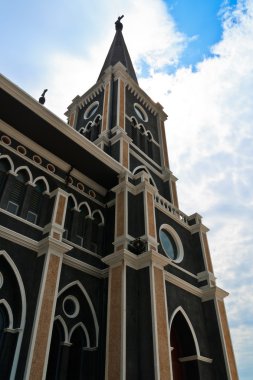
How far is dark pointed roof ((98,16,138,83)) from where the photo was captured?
83.4 feet

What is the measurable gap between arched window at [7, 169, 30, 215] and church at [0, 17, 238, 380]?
3cm

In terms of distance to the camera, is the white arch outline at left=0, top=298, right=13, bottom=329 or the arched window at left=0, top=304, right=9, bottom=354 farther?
the white arch outline at left=0, top=298, right=13, bottom=329

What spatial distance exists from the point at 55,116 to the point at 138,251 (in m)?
5.58

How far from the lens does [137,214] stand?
13.2 m

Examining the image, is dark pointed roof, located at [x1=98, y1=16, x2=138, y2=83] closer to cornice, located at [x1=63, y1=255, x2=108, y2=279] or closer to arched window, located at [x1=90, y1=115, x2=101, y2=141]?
arched window, located at [x1=90, y1=115, x2=101, y2=141]

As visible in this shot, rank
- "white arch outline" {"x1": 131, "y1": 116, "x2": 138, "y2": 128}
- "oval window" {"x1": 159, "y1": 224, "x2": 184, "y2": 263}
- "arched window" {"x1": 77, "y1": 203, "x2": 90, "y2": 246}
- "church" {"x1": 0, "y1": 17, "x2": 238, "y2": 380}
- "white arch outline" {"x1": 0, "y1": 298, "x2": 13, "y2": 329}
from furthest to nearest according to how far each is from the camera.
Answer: "white arch outline" {"x1": 131, "y1": 116, "x2": 138, "y2": 128}
"oval window" {"x1": 159, "y1": 224, "x2": 184, "y2": 263}
"arched window" {"x1": 77, "y1": 203, "x2": 90, "y2": 246}
"church" {"x1": 0, "y1": 17, "x2": 238, "y2": 380}
"white arch outline" {"x1": 0, "y1": 298, "x2": 13, "y2": 329}

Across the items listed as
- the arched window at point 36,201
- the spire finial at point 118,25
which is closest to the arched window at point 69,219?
the arched window at point 36,201

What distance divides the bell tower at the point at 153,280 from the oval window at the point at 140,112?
1.29 meters

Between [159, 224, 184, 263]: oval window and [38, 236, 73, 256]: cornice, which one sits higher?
[159, 224, 184, 263]: oval window

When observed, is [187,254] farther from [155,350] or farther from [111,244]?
[155,350]

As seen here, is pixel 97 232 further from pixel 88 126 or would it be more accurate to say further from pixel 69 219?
pixel 88 126

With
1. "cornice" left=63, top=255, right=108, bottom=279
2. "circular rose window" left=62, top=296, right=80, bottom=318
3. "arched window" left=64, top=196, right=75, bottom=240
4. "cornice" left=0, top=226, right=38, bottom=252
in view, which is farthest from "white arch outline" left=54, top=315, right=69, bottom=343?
"arched window" left=64, top=196, right=75, bottom=240

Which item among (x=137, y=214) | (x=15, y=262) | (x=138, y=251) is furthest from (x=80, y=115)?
(x=15, y=262)

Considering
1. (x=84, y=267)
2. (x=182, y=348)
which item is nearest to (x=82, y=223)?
(x=84, y=267)
